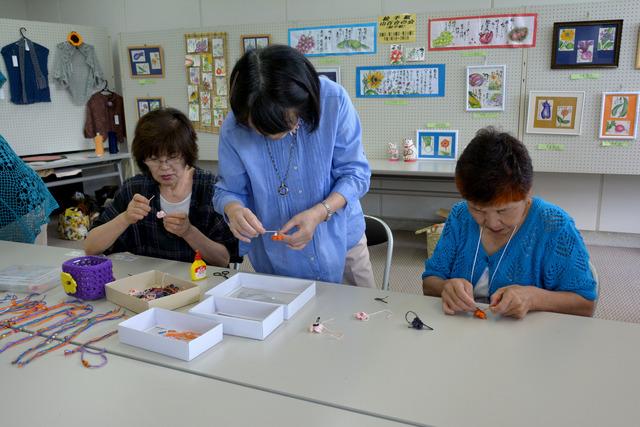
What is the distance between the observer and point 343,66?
4234mm

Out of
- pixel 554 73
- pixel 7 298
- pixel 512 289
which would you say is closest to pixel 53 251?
pixel 7 298

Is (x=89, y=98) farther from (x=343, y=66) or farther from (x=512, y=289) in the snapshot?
(x=512, y=289)

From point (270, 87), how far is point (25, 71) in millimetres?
4498

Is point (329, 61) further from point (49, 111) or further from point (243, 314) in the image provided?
point (243, 314)

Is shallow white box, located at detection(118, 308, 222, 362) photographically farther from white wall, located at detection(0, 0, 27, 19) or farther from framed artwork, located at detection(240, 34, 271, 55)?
white wall, located at detection(0, 0, 27, 19)

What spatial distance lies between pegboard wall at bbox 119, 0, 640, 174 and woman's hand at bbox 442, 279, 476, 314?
9.04ft

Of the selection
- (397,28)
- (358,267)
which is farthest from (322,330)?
(397,28)

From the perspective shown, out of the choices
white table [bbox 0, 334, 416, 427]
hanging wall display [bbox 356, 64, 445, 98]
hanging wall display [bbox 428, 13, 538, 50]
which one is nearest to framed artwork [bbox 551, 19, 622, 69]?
hanging wall display [bbox 428, 13, 538, 50]

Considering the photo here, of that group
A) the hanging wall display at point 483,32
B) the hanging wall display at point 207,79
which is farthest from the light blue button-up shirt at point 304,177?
the hanging wall display at point 207,79

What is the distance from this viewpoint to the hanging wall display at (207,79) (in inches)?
181

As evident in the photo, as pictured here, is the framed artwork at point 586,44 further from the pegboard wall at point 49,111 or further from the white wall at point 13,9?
the white wall at point 13,9

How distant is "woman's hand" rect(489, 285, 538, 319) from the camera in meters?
1.23

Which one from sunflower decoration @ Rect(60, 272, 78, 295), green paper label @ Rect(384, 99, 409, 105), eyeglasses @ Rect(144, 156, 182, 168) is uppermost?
green paper label @ Rect(384, 99, 409, 105)

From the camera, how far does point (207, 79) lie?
15.3 feet
